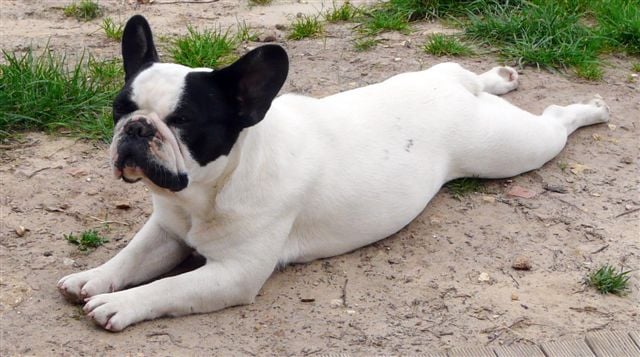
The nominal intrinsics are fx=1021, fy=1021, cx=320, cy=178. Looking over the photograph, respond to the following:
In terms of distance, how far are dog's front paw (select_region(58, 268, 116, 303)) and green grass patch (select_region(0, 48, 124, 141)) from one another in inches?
54.4

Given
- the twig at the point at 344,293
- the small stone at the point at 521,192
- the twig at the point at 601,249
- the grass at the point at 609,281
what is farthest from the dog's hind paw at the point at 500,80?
the twig at the point at 344,293

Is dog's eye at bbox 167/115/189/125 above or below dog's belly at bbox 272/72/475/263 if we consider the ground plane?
above

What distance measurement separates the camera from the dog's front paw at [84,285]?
3.89 meters

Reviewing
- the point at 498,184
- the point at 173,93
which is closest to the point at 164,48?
the point at 498,184

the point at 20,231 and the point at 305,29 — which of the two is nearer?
the point at 20,231

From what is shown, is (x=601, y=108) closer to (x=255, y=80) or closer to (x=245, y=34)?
(x=245, y=34)

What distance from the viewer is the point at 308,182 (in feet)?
13.6

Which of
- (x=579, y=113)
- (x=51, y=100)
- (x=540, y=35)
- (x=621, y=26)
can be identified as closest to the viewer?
(x=51, y=100)

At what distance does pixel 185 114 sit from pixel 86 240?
1.04m

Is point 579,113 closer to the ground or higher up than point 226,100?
closer to the ground

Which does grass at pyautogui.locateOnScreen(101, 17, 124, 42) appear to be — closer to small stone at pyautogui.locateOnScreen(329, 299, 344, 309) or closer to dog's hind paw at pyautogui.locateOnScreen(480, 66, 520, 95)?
dog's hind paw at pyautogui.locateOnScreen(480, 66, 520, 95)

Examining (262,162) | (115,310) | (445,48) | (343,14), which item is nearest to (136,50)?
(262,162)

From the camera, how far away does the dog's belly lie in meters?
4.27

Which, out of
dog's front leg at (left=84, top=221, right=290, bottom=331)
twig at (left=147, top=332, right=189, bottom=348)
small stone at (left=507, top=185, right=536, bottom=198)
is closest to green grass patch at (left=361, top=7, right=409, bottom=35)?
small stone at (left=507, top=185, right=536, bottom=198)
